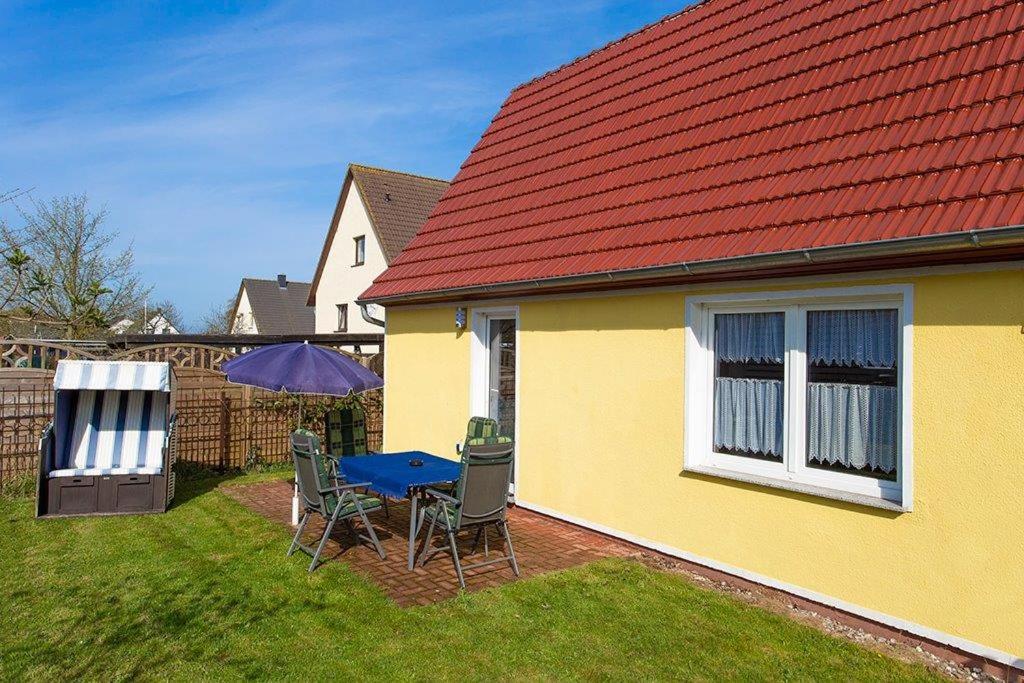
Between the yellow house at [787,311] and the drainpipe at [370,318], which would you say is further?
the drainpipe at [370,318]

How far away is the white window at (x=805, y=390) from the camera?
5.07m

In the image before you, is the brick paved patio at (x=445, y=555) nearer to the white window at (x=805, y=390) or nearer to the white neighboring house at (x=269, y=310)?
the white window at (x=805, y=390)

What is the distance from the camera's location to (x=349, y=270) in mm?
27938

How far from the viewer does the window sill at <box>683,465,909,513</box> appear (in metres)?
4.91

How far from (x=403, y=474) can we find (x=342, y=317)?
22979mm

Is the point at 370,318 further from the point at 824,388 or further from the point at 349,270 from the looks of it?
the point at 349,270

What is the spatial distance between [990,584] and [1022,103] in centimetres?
335

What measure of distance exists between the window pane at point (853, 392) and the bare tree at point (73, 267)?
22770 mm

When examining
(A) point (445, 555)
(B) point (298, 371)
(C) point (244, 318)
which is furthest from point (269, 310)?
(A) point (445, 555)

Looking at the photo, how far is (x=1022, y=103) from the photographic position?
479 cm

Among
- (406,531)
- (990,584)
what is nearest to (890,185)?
(990,584)

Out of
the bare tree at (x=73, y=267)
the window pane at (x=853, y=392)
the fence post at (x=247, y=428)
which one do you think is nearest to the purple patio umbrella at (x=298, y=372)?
the fence post at (x=247, y=428)

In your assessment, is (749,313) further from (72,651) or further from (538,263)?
(72,651)

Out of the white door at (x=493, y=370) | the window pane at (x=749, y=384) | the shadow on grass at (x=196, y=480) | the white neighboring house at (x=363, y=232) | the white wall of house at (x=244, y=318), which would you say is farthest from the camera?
the white wall of house at (x=244, y=318)
